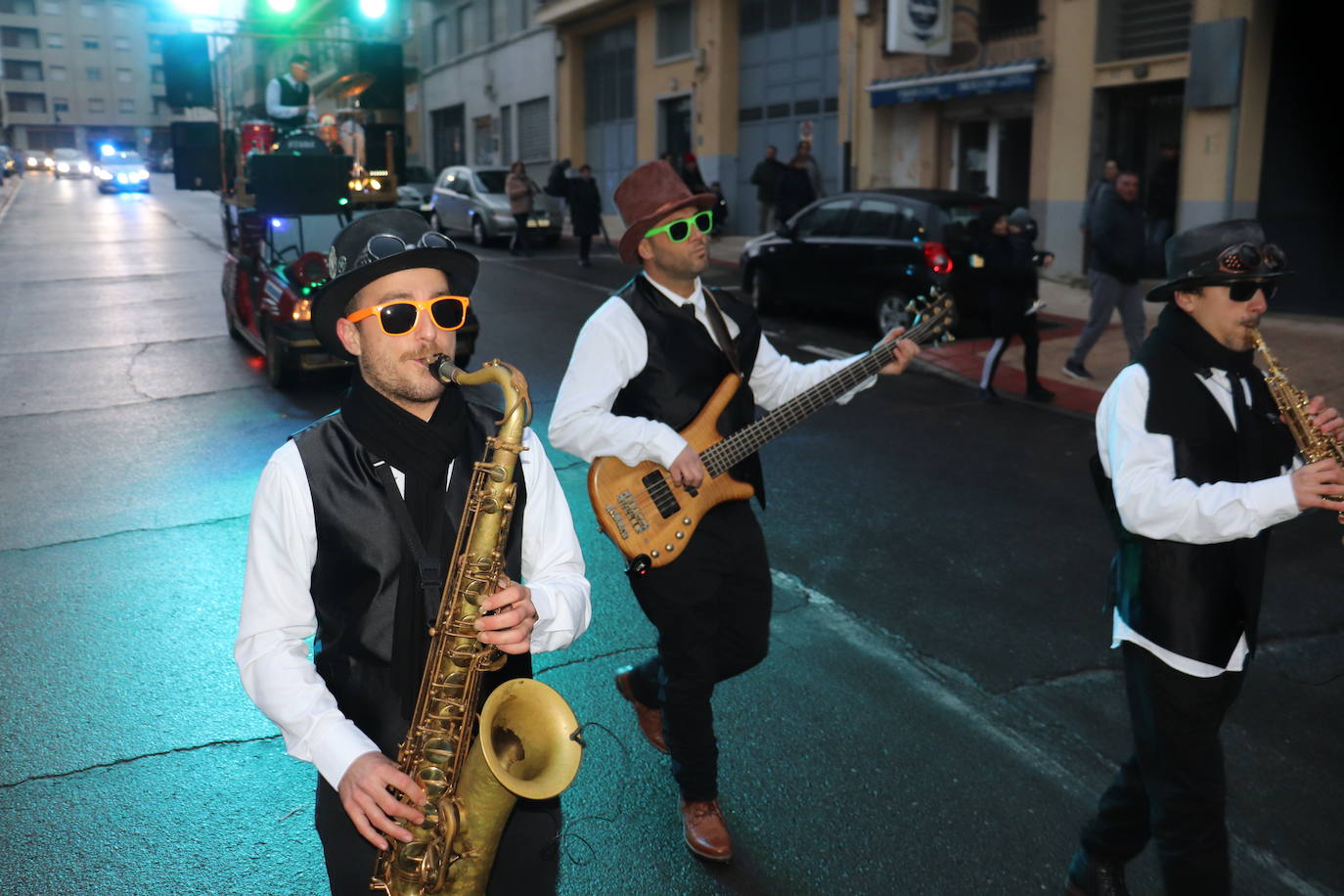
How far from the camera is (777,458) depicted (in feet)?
26.9

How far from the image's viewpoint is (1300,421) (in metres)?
2.86

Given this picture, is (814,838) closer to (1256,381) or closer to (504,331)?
(1256,381)

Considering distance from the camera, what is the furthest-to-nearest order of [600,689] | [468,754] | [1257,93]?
[1257,93], [600,689], [468,754]

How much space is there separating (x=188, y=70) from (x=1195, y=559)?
50.5 ft

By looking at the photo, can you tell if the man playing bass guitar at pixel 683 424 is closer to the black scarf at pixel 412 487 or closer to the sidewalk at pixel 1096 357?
the black scarf at pixel 412 487

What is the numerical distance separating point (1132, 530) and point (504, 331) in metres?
11.0

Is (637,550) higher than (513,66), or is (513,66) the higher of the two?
(513,66)

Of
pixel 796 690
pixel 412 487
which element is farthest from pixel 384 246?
pixel 796 690

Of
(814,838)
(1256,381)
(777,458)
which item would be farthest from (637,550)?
(777,458)

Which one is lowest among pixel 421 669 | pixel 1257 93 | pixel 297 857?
pixel 297 857

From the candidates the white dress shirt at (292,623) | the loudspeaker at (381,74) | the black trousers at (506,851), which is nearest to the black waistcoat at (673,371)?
the white dress shirt at (292,623)

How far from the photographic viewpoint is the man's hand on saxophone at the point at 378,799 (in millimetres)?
1955

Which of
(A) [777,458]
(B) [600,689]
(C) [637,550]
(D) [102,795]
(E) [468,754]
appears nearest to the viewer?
(E) [468,754]

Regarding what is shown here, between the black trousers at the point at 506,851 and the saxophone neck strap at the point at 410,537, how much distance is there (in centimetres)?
46
